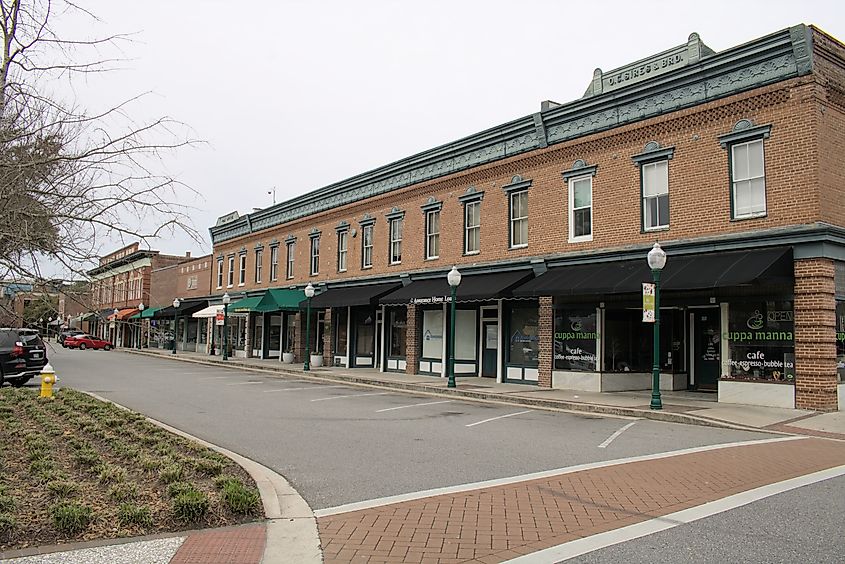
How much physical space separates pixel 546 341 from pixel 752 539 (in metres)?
14.7

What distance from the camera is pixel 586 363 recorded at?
19.6 m

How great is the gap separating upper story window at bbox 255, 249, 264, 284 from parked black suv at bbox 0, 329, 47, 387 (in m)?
18.6

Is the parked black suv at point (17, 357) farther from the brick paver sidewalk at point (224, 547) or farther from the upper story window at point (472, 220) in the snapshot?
the brick paver sidewalk at point (224, 547)

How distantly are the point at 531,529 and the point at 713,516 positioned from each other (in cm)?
189

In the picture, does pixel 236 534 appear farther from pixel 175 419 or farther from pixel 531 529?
pixel 175 419

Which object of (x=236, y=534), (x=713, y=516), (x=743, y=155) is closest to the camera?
(x=236, y=534)

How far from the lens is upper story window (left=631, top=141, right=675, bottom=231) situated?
58.9 ft

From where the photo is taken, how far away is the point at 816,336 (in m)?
14.4

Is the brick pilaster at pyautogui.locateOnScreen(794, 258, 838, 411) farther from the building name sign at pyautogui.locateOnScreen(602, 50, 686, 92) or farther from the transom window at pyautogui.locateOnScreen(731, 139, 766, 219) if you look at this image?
the building name sign at pyautogui.locateOnScreen(602, 50, 686, 92)

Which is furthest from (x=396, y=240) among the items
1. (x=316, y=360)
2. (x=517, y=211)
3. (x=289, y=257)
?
(x=289, y=257)

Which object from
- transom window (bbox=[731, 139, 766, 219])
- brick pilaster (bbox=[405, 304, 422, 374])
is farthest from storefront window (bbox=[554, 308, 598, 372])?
brick pilaster (bbox=[405, 304, 422, 374])

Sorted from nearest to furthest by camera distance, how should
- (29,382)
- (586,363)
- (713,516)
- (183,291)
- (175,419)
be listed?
1. (713,516)
2. (175,419)
3. (586,363)
4. (29,382)
5. (183,291)

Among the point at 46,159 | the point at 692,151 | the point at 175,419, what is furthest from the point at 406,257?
the point at 46,159

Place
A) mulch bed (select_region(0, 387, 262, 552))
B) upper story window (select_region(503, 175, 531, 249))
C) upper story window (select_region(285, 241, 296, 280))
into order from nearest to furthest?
mulch bed (select_region(0, 387, 262, 552)) < upper story window (select_region(503, 175, 531, 249)) < upper story window (select_region(285, 241, 296, 280))
